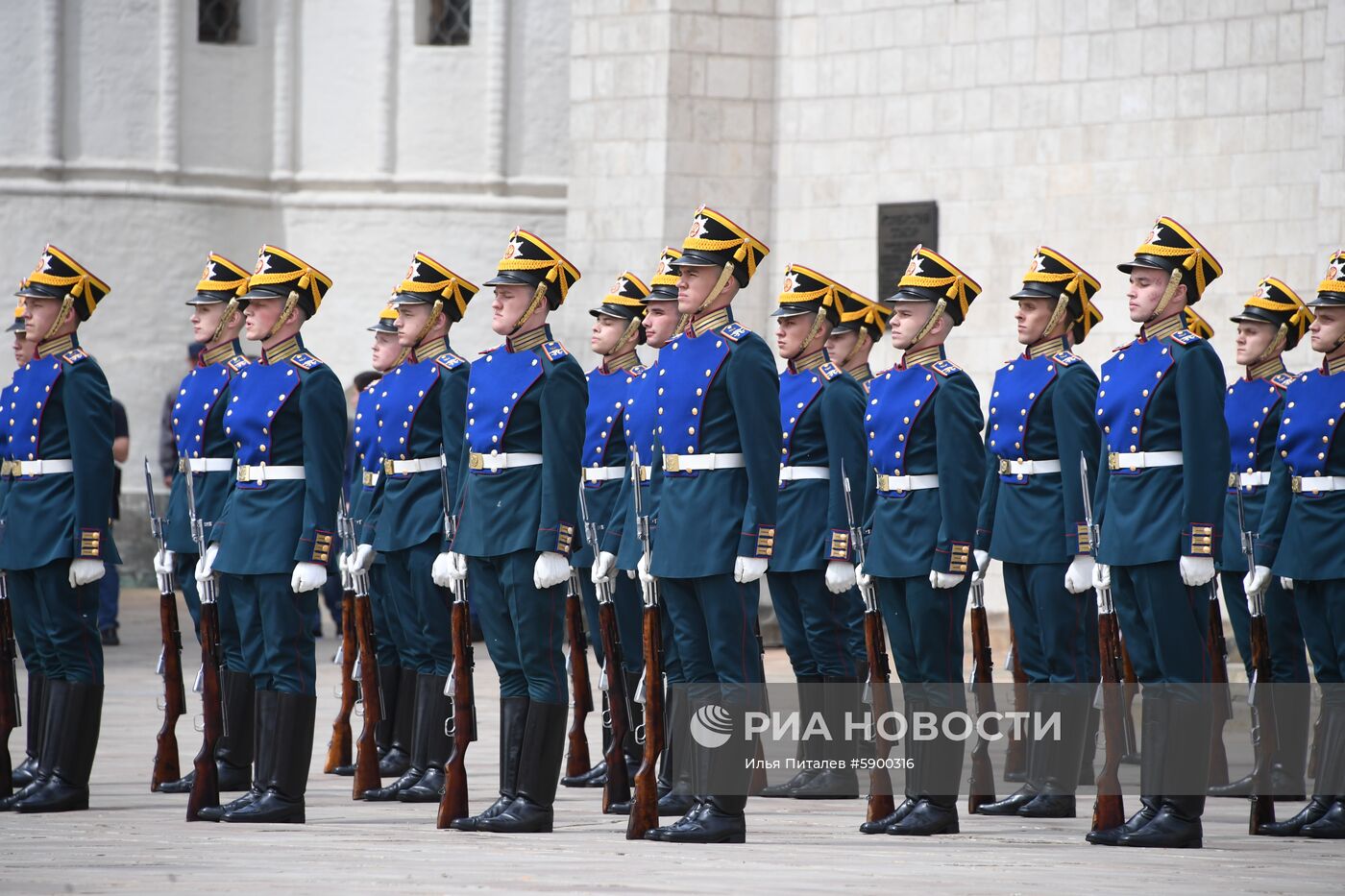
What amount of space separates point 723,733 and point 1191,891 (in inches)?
66.9

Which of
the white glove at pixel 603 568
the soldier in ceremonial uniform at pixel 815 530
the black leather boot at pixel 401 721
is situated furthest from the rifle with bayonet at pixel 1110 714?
the black leather boot at pixel 401 721

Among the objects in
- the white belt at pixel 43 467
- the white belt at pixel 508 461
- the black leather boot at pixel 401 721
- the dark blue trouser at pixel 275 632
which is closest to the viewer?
the white belt at pixel 508 461

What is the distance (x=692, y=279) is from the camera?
24.8 feet

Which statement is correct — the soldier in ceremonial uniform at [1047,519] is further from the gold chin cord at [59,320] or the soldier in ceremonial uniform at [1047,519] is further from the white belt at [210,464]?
the gold chin cord at [59,320]

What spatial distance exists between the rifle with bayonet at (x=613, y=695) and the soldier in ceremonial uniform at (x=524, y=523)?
0.42 metres

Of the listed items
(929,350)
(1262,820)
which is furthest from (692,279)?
(1262,820)

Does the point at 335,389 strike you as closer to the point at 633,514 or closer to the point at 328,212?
the point at 633,514

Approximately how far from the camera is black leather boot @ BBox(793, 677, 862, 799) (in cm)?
887

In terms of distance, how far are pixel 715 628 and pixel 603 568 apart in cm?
140

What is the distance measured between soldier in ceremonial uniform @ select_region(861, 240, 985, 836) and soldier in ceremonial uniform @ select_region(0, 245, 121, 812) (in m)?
2.71

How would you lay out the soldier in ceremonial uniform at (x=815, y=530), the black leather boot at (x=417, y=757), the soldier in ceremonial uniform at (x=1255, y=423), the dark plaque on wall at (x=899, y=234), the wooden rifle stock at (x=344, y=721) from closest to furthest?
the black leather boot at (x=417, y=757)
the soldier in ceremonial uniform at (x=815, y=530)
the soldier in ceremonial uniform at (x=1255, y=423)
the wooden rifle stock at (x=344, y=721)
the dark plaque on wall at (x=899, y=234)

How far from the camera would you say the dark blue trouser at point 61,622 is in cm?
832

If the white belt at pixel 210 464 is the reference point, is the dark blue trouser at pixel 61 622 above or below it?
below

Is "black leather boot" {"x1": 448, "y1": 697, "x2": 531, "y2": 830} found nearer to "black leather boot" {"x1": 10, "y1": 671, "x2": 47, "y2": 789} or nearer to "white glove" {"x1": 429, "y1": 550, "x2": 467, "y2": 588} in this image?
"white glove" {"x1": 429, "y1": 550, "x2": 467, "y2": 588}
